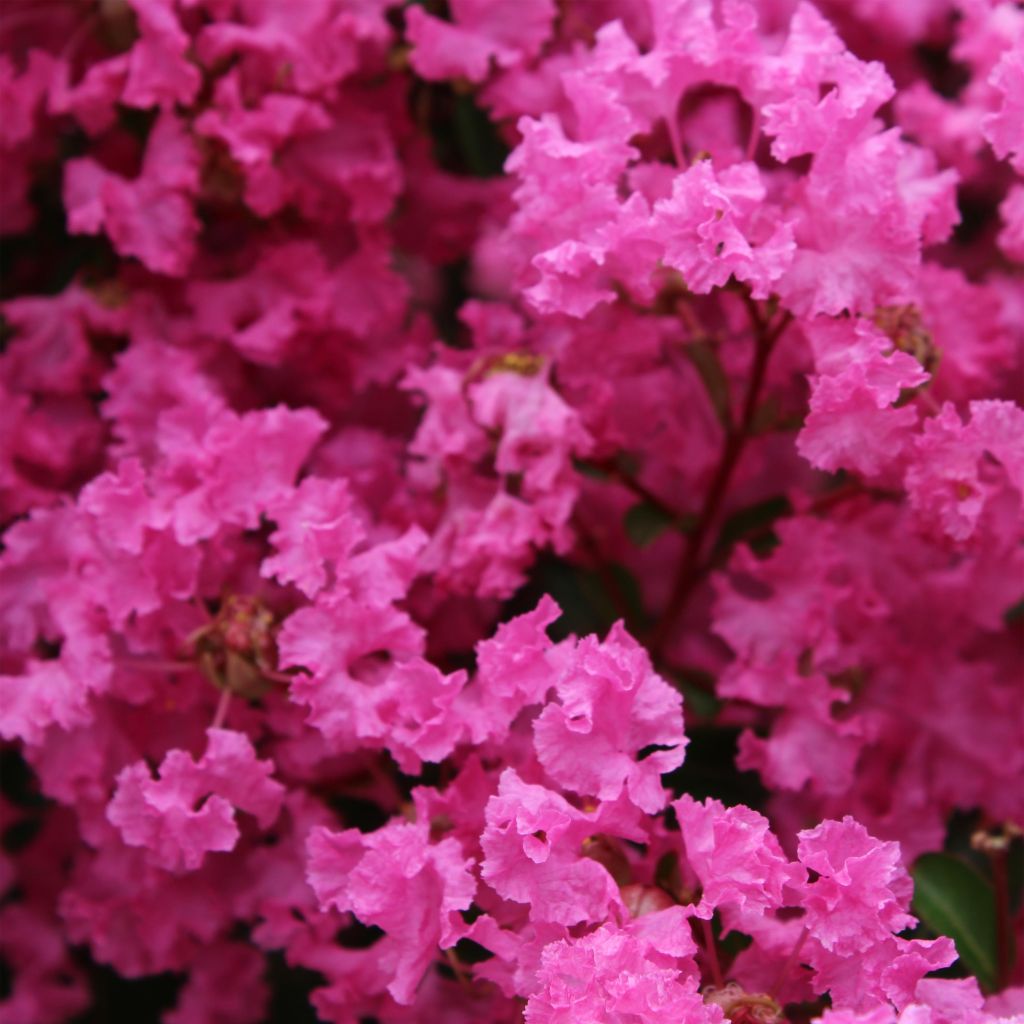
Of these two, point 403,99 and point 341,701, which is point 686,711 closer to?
point 341,701

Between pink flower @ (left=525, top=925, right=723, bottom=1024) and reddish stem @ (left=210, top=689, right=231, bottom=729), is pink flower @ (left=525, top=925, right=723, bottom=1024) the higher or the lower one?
the higher one

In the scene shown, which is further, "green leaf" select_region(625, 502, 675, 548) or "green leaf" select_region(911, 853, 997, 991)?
"green leaf" select_region(625, 502, 675, 548)

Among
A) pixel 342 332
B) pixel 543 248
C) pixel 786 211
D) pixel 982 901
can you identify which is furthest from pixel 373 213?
pixel 982 901

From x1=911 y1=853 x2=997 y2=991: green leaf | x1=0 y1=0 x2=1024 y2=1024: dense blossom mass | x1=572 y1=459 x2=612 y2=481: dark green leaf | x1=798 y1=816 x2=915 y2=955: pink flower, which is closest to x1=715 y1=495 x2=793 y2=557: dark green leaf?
x1=0 y1=0 x2=1024 y2=1024: dense blossom mass

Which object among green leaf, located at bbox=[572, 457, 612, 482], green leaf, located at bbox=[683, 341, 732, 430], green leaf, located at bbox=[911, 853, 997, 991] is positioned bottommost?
green leaf, located at bbox=[911, 853, 997, 991]

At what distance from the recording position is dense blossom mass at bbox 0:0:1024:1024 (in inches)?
35.6

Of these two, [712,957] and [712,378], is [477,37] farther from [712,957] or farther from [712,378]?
[712,957]

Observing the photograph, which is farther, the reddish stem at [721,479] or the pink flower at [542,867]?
the reddish stem at [721,479]

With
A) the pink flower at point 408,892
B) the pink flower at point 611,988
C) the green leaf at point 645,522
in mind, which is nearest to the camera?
the pink flower at point 611,988

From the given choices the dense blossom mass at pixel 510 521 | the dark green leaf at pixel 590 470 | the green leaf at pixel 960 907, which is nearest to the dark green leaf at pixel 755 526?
the dense blossom mass at pixel 510 521

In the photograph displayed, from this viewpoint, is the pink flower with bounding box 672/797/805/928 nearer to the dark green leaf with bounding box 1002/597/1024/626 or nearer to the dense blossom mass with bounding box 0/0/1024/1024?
the dense blossom mass with bounding box 0/0/1024/1024

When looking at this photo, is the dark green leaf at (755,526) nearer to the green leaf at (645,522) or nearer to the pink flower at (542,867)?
the green leaf at (645,522)

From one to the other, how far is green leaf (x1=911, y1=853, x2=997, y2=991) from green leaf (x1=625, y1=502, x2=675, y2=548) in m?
0.29

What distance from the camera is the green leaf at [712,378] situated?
1.12m
